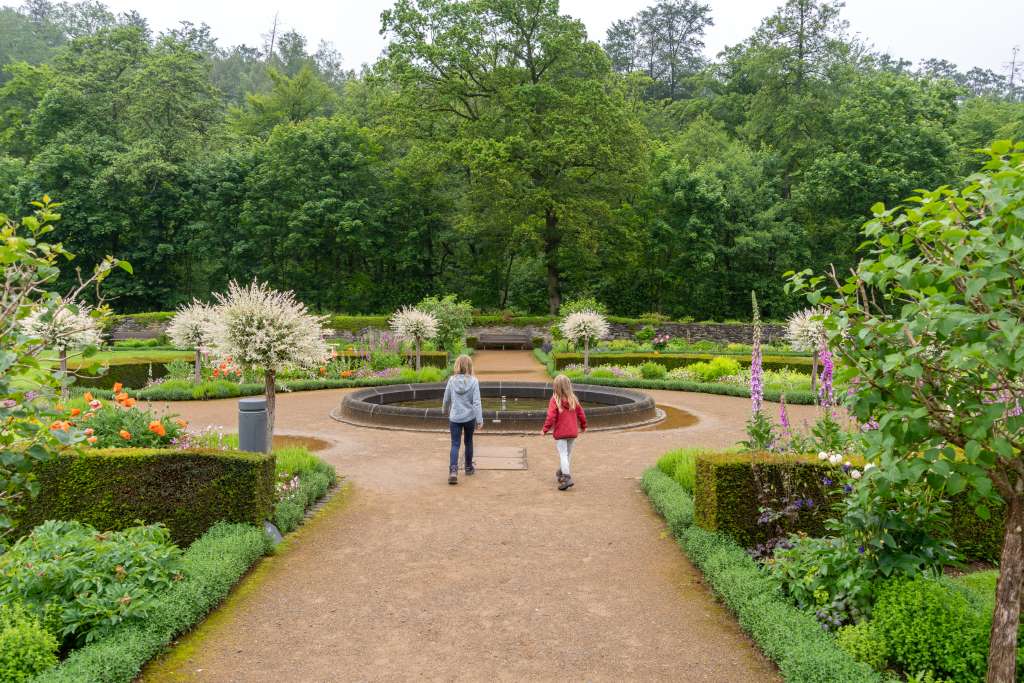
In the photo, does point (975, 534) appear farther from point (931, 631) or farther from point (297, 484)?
point (297, 484)

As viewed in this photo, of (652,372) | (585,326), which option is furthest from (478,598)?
(652,372)

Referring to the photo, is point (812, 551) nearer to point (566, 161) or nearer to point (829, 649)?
point (829, 649)

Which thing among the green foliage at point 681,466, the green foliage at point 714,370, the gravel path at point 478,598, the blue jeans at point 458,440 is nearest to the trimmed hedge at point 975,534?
the gravel path at point 478,598

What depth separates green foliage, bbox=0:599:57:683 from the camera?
3.66 metres

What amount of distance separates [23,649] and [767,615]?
14.7ft

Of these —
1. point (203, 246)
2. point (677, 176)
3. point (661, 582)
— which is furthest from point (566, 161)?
point (661, 582)

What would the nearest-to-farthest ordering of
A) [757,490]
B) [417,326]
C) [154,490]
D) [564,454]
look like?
[757,490]
[154,490]
[564,454]
[417,326]

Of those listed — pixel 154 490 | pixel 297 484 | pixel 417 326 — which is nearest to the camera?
pixel 154 490

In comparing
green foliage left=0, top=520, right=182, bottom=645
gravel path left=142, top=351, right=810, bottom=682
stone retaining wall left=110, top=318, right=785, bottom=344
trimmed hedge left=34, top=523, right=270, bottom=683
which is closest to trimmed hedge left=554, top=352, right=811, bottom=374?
stone retaining wall left=110, top=318, right=785, bottom=344

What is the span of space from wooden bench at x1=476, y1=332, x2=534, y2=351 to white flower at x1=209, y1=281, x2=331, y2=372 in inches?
957

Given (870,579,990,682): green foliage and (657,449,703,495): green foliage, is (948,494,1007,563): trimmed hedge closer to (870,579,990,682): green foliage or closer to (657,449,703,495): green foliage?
(870,579,990,682): green foliage

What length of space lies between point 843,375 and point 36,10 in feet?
343

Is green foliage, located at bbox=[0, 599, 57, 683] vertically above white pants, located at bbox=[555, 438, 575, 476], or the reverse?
white pants, located at bbox=[555, 438, 575, 476]

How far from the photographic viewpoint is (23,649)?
376 centimetres
